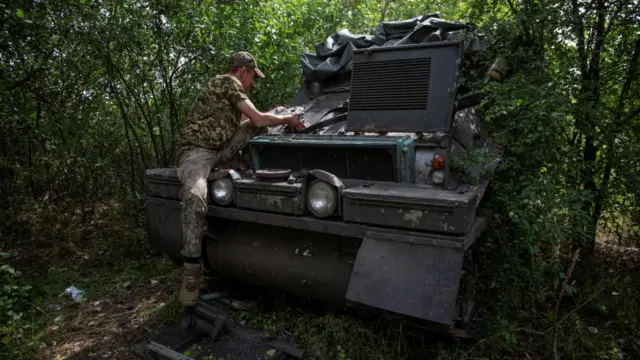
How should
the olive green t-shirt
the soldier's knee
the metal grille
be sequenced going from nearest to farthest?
the soldier's knee → the metal grille → the olive green t-shirt

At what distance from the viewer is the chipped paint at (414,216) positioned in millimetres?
2215

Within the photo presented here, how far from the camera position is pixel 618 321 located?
3.11 m

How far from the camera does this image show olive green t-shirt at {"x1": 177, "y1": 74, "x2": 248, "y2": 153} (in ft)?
11.3

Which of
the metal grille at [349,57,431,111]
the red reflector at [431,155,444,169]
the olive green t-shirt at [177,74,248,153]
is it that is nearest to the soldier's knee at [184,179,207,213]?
the olive green t-shirt at [177,74,248,153]

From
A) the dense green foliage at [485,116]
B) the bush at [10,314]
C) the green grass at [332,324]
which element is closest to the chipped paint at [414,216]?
the green grass at [332,324]

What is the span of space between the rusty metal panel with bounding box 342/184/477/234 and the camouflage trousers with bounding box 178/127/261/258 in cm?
108

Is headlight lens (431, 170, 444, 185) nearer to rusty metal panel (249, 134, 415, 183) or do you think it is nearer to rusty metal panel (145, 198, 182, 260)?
rusty metal panel (249, 134, 415, 183)

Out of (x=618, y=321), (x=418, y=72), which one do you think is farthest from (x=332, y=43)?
(x=618, y=321)

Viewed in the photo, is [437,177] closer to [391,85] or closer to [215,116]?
[391,85]

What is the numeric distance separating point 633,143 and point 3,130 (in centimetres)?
640

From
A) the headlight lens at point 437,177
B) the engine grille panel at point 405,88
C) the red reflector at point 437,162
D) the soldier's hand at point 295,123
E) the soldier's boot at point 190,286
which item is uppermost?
the engine grille panel at point 405,88

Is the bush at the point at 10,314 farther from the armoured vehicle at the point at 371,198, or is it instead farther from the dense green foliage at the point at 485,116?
the armoured vehicle at the point at 371,198

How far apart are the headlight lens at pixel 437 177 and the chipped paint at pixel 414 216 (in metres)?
0.42

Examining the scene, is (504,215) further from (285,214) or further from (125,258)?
(125,258)
